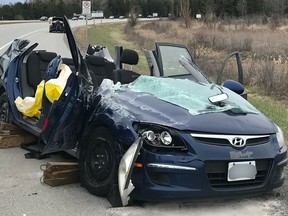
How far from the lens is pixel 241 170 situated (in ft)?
13.6

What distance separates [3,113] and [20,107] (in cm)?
70

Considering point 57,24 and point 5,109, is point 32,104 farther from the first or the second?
A: point 57,24

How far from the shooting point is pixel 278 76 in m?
12.4

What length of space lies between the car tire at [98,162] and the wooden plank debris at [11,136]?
2046 millimetres

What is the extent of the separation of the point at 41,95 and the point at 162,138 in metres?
2.49

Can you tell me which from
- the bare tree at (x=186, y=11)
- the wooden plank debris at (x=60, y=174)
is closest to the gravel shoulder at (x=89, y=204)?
the wooden plank debris at (x=60, y=174)

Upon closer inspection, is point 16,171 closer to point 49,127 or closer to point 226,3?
point 49,127

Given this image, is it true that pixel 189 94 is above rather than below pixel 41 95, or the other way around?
above

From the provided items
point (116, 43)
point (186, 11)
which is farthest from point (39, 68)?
point (186, 11)

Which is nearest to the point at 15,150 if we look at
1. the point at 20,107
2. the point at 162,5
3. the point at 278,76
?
the point at 20,107

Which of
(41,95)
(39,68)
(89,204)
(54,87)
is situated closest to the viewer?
(89,204)

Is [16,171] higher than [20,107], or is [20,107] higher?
[20,107]

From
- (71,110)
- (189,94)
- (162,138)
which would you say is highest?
(189,94)

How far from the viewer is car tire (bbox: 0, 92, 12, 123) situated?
666 centimetres
